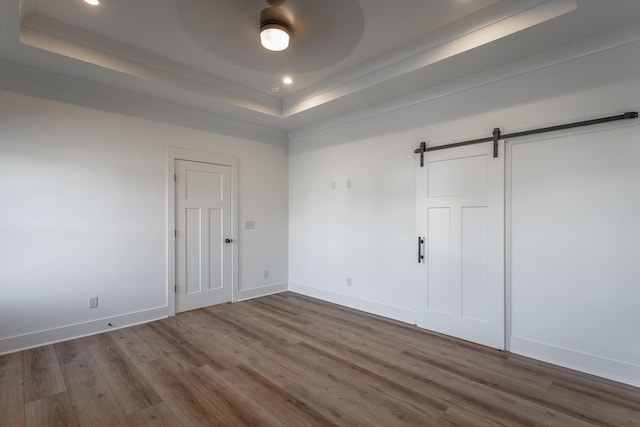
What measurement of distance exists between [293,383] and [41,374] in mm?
2193

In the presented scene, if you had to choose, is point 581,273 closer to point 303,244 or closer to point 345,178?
point 345,178

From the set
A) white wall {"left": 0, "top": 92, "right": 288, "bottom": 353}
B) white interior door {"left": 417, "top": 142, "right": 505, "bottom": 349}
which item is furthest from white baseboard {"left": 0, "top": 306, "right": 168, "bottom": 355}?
white interior door {"left": 417, "top": 142, "right": 505, "bottom": 349}

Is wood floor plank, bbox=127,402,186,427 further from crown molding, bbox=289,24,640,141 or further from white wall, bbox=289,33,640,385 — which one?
crown molding, bbox=289,24,640,141

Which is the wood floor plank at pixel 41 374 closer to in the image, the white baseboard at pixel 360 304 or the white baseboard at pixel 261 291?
the white baseboard at pixel 261 291

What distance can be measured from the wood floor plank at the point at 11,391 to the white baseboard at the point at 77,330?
12cm

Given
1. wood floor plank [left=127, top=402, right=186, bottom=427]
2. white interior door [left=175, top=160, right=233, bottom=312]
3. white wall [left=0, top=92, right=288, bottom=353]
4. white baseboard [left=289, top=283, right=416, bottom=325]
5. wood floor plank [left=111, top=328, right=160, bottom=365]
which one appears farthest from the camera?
white interior door [left=175, top=160, right=233, bottom=312]

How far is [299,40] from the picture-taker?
9.52ft

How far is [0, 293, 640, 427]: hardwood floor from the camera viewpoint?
210 centimetres

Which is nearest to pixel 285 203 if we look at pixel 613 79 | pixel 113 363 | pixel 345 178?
pixel 345 178

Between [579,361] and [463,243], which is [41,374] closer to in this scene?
[463,243]

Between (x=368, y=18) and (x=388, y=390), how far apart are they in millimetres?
3149

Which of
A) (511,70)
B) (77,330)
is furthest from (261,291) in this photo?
(511,70)

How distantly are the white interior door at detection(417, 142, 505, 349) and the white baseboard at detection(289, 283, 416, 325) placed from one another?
21 cm

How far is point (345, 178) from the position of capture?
4676mm
